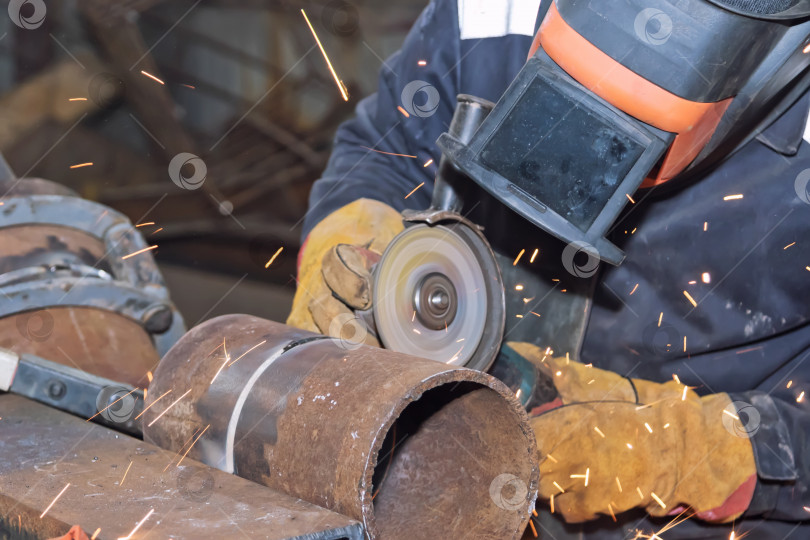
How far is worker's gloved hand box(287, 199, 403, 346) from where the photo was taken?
63.8 inches

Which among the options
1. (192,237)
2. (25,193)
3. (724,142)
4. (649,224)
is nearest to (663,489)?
(649,224)

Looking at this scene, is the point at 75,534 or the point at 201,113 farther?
the point at 201,113

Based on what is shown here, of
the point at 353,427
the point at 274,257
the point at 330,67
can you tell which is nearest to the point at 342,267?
the point at 353,427

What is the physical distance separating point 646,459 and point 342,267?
0.79m

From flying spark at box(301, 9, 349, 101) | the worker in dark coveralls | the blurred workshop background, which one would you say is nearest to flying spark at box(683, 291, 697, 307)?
the worker in dark coveralls

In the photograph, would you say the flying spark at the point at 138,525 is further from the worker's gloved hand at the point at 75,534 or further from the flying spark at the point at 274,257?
the flying spark at the point at 274,257

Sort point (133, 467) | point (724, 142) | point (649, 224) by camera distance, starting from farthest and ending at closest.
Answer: point (649, 224)
point (724, 142)
point (133, 467)

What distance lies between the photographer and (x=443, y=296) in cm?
160

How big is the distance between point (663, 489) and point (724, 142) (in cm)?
77

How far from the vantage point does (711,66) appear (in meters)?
1.25

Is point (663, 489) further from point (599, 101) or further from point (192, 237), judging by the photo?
point (192, 237)

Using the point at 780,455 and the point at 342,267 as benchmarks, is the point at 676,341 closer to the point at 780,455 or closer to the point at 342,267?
the point at 780,455

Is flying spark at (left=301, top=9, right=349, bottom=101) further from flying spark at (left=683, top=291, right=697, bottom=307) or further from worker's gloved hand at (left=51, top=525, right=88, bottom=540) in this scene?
worker's gloved hand at (left=51, top=525, right=88, bottom=540)

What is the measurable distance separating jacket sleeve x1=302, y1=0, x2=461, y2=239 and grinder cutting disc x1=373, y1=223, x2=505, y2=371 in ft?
2.02
